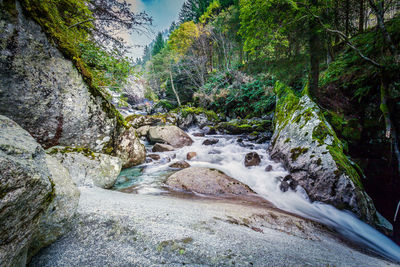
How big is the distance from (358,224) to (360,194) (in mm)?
527

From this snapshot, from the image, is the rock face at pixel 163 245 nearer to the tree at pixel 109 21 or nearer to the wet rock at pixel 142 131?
the tree at pixel 109 21

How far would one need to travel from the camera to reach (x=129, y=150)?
496 cm

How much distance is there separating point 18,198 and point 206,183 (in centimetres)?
350

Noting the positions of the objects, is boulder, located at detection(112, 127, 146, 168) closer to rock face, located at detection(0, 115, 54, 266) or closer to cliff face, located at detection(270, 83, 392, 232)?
rock face, located at detection(0, 115, 54, 266)

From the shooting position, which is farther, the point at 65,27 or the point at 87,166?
the point at 65,27

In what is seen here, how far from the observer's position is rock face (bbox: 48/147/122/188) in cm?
288

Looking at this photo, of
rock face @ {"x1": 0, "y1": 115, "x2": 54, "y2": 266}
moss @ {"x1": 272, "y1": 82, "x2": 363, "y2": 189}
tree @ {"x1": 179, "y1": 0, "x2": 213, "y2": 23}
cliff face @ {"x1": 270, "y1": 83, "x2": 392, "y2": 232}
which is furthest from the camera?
tree @ {"x1": 179, "y1": 0, "x2": 213, "y2": 23}

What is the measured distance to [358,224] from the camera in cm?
272

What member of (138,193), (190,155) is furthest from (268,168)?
(138,193)

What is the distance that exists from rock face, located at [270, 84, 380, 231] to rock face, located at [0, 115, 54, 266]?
4.24 metres

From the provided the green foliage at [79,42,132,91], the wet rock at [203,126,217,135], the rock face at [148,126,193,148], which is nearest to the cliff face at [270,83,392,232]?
the rock face at [148,126,193,148]

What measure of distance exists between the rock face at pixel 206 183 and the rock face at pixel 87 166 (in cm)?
147

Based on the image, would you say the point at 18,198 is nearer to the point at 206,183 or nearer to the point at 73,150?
the point at 73,150

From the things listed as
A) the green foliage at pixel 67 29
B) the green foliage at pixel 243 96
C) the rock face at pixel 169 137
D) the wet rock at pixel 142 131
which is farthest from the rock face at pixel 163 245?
the green foliage at pixel 243 96
